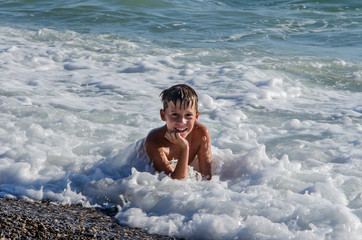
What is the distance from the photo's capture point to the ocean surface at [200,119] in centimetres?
333

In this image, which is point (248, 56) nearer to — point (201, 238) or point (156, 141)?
point (156, 141)

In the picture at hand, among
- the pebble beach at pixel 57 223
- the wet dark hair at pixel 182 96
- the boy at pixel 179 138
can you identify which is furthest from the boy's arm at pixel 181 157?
the pebble beach at pixel 57 223

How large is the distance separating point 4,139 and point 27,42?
20.0 ft

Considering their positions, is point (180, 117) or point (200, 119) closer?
point (180, 117)

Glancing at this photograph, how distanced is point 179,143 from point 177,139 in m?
0.04

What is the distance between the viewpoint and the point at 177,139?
3.92 metres

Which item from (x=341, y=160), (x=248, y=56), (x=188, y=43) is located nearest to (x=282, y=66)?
(x=248, y=56)

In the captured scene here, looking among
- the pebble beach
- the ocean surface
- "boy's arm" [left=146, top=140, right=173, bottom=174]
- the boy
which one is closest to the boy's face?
the boy

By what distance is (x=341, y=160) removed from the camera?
4.55 m

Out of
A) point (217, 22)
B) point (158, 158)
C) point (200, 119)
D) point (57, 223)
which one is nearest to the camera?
point (57, 223)

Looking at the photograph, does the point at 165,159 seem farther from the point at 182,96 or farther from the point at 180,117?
the point at 182,96

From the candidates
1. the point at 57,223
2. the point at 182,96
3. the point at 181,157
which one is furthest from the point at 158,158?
the point at 57,223

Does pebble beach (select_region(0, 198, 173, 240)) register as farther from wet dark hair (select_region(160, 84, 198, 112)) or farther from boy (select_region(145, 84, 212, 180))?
wet dark hair (select_region(160, 84, 198, 112))

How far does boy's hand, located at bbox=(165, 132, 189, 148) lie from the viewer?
3896 millimetres
